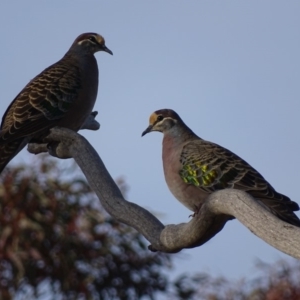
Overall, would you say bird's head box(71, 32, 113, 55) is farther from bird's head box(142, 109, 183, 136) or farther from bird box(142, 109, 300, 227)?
bird box(142, 109, 300, 227)

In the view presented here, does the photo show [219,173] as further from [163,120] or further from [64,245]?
[64,245]

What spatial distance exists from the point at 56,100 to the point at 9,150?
29.5 inches

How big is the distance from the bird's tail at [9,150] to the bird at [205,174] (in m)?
1.06

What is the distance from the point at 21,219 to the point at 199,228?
1087cm

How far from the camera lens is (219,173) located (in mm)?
8234

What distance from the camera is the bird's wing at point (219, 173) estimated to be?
808 cm

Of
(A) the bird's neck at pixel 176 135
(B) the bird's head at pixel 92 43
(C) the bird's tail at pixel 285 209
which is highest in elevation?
(B) the bird's head at pixel 92 43

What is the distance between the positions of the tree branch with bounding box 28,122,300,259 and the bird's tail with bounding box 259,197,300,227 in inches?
47.1

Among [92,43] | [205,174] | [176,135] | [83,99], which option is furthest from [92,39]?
[205,174]

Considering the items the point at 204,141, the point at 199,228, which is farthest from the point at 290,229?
the point at 204,141

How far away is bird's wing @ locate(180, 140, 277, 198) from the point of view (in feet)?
26.5

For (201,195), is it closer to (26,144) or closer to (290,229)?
(26,144)

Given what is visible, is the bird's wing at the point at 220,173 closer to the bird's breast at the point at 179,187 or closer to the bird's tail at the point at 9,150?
the bird's breast at the point at 179,187

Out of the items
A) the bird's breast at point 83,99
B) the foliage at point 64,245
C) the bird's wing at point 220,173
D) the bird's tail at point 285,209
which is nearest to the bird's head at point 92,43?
the bird's breast at point 83,99
